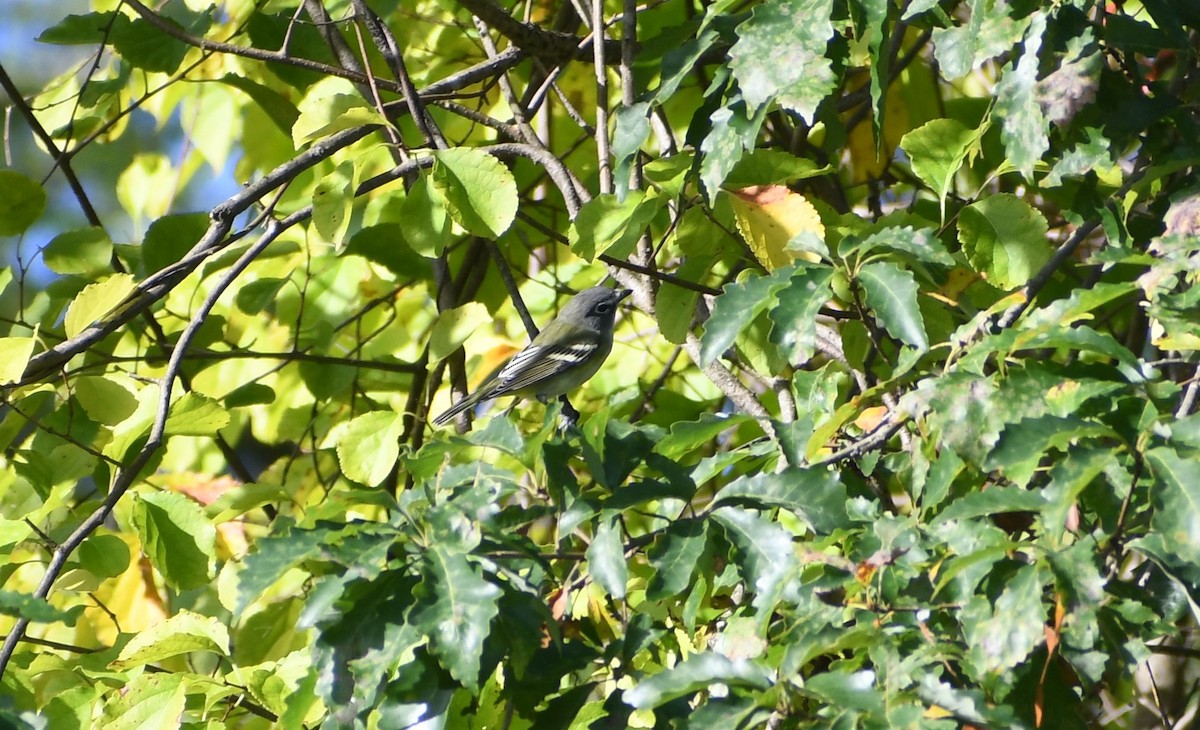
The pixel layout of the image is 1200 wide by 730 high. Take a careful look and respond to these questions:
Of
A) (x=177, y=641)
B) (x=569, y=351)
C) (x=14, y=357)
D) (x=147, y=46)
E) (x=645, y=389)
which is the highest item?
(x=147, y=46)

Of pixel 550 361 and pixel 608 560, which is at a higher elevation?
pixel 608 560

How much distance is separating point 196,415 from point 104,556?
0.29 m

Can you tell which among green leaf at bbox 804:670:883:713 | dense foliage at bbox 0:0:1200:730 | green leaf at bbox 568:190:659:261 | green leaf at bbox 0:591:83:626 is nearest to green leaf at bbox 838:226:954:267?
dense foliage at bbox 0:0:1200:730

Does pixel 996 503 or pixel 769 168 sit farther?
pixel 769 168

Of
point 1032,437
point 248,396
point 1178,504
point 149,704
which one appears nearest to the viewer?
point 1178,504

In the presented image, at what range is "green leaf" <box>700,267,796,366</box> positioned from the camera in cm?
163

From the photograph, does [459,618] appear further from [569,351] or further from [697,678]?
[569,351]

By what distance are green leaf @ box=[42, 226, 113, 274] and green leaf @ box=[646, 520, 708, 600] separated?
59.8 inches

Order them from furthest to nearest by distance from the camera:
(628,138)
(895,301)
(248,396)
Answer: (248,396)
(628,138)
(895,301)

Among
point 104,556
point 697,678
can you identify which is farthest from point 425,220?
point 697,678

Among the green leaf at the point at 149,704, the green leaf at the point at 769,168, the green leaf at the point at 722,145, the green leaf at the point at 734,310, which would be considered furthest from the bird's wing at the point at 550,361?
the green leaf at the point at 734,310

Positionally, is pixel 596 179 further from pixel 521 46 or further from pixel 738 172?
pixel 738 172

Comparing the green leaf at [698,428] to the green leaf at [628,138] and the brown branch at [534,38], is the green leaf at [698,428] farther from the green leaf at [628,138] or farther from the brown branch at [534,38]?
the brown branch at [534,38]

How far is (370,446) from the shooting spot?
2.42 m
